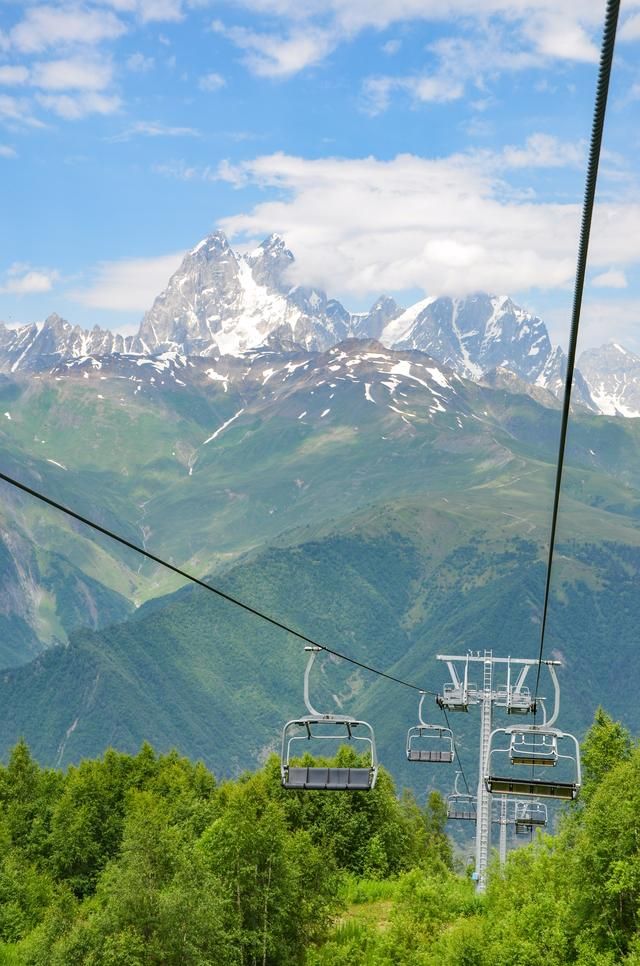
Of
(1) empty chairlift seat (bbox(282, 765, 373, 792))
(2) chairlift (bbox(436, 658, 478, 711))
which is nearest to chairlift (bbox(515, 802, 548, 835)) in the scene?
(2) chairlift (bbox(436, 658, 478, 711))

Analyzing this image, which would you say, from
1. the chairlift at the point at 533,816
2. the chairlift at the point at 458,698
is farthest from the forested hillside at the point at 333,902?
the chairlift at the point at 458,698

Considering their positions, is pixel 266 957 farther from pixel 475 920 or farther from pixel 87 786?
pixel 87 786

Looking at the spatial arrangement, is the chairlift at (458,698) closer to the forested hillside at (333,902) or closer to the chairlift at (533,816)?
the chairlift at (533,816)

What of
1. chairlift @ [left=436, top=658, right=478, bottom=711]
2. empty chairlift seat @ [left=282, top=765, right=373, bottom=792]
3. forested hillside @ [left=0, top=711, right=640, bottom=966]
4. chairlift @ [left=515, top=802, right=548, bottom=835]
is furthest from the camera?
chairlift @ [left=515, top=802, right=548, bottom=835]

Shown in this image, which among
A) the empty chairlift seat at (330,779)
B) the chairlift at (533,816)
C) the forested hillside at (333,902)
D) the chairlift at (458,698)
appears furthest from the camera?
the chairlift at (533,816)

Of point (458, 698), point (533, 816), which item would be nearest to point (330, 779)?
point (458, 698)

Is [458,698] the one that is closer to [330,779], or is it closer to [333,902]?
[333,902]

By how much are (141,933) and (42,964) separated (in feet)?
16.7

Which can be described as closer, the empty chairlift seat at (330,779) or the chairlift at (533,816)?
the empty chairlift seat at (330,779)

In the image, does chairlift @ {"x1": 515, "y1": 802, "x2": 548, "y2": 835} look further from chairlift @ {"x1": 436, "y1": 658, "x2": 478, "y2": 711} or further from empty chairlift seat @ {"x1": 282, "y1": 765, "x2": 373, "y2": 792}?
empty chairlift seat @ {"x1": 282, "y1": 765, "x2": 373, "y2": 792}

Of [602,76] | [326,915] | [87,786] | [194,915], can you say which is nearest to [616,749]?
[326,915]

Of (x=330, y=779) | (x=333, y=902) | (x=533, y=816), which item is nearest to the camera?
(x=330, y=779)

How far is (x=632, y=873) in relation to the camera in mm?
46125

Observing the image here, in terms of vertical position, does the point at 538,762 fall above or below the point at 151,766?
below
